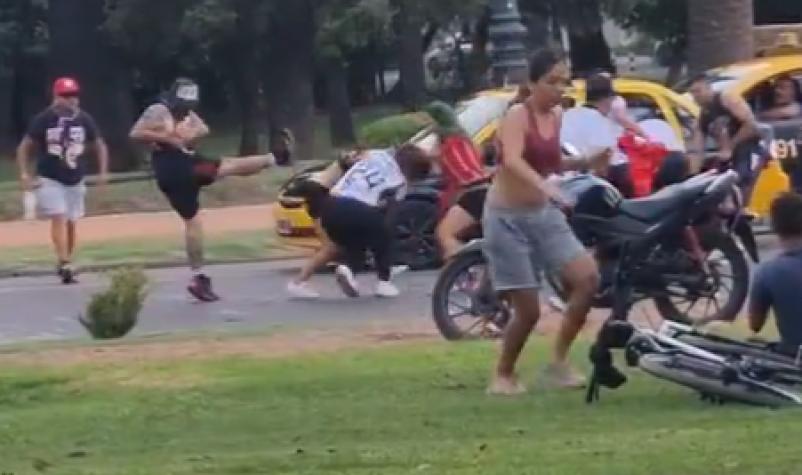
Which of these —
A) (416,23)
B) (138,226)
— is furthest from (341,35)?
(138,226)

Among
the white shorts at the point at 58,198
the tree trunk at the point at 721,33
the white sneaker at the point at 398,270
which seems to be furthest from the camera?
the tree trunk at the point at 721,33

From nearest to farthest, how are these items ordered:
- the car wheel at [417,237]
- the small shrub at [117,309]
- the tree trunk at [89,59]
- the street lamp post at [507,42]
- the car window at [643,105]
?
the small shrub at [117,309], the car wheel at [417,237], the car window at [643,105], the street lamp post at [507,42], the tree trunk at [89,59]

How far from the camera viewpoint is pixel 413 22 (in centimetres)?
4009

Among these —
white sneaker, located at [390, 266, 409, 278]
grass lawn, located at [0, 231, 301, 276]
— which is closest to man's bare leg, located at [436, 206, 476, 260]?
white sneaker, located at [390, 266, 409, 278]

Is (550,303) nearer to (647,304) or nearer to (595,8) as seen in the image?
(647,304)

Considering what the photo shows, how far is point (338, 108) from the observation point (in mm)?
48156

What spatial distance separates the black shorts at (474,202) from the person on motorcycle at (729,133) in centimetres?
229

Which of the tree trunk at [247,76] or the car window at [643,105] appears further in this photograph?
the tree trunk at [247,76]

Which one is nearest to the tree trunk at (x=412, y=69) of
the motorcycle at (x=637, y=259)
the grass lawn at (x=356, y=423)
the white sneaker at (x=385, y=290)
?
the white sneaker at (x=385, y=290)

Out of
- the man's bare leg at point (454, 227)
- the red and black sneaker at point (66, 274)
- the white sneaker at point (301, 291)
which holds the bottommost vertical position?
the red and black sneaker at point (66, 274)

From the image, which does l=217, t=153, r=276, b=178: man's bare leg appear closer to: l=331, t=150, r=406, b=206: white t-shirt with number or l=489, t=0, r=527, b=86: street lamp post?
l=331, t=150, r=406, b=206: white t-shirt with number

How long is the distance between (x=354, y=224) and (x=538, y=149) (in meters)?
5.97

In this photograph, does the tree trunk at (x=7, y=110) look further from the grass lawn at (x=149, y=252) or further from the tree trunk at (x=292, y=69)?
the grass lawn at (x=149, y=252)

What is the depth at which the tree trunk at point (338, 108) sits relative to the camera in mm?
46759
